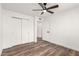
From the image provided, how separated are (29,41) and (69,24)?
9.83 ft

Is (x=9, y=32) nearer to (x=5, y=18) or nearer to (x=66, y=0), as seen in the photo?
(x=5, y=18)

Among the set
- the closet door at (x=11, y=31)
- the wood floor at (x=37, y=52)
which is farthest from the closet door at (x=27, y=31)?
the wood floor at (x=37, y=52)

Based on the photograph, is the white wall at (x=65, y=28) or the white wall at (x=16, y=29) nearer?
the white wall at (x=65, y=28)

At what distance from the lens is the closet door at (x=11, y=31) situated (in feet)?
12.5

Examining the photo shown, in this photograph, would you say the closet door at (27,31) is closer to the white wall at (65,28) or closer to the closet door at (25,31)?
the closet door at (25,31)

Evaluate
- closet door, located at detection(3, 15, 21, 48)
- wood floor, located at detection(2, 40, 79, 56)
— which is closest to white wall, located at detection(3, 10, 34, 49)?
closet door, located at detection(3, 15, 21, 48)

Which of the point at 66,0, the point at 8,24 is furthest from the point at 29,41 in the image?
the point at 66,0

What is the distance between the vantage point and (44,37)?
254 inches

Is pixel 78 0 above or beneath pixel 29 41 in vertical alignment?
above

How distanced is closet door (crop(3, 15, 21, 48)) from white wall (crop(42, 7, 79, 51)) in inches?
92.2

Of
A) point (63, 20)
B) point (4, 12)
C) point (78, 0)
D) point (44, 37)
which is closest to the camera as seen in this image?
point (78, 0)

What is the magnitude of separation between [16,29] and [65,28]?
2846 mm

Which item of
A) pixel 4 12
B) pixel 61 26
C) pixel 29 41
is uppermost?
pixel 4 12

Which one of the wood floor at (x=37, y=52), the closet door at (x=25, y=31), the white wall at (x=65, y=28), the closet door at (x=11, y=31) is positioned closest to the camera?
the wood floor at (x=37, y=52)
